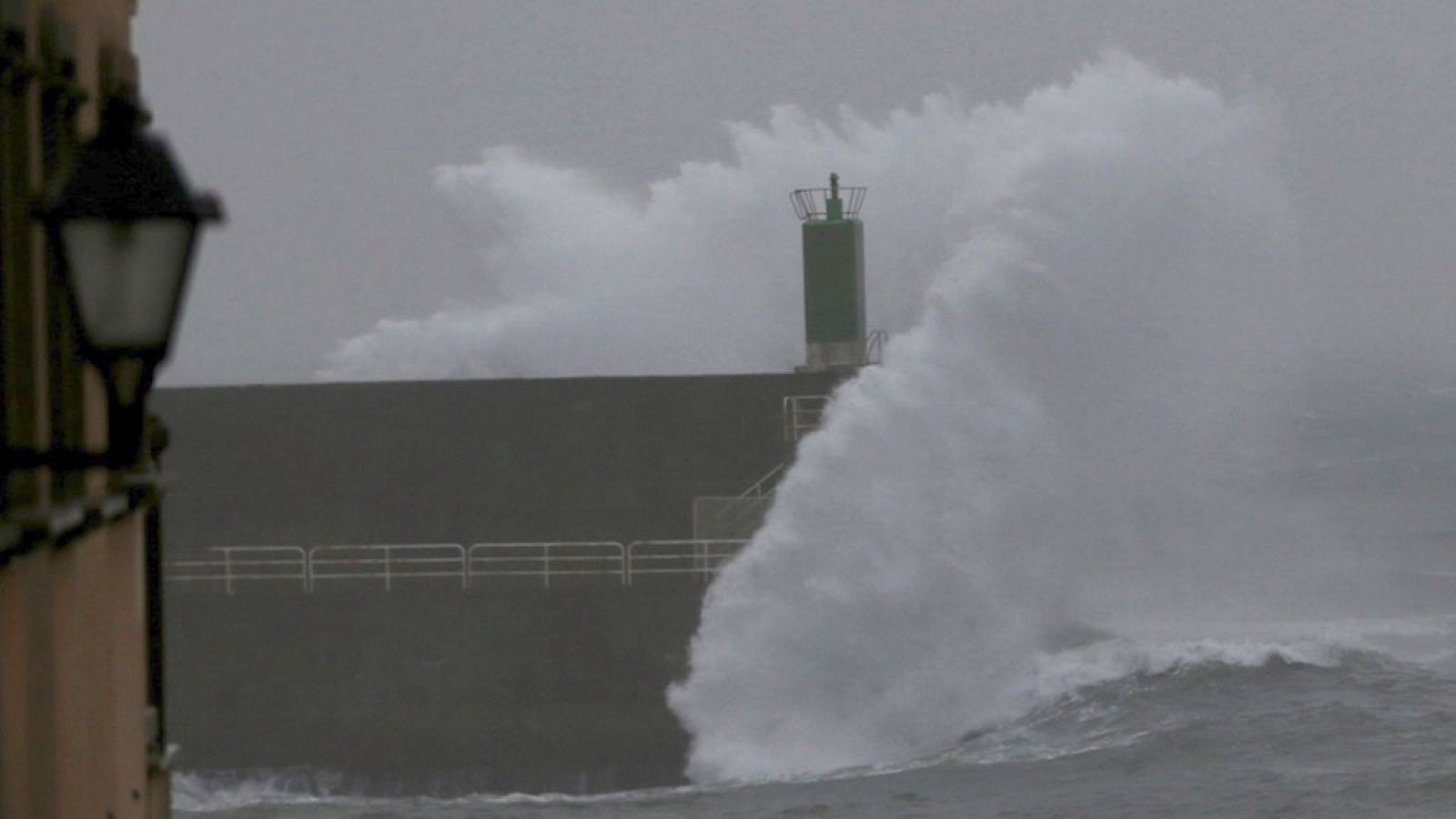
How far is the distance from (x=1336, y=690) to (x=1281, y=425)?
79548mm

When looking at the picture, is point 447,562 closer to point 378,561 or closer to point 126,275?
point 378,561

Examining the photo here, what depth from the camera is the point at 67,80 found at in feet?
16.9

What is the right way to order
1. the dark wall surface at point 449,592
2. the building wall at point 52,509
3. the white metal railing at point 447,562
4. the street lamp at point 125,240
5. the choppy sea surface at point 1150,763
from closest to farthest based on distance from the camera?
the street lamp at point 125,240 < the building wall at point 52,509 < the choppy sea surface at point 1150,763 < the dark wall surface at point 449,592 < the white metal railing at point 447,562

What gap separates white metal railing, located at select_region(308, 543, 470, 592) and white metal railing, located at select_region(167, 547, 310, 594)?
16 centimetres

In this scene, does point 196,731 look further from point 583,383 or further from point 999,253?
point 999,253

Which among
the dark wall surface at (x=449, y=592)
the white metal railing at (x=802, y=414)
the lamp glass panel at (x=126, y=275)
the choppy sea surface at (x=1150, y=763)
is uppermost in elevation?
the lamp glass panel at (x=126, y=275)

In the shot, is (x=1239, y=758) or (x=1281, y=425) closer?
(x=1239, y=758)

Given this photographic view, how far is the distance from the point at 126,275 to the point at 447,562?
17029 mm

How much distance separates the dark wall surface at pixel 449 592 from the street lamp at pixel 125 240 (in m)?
14.5

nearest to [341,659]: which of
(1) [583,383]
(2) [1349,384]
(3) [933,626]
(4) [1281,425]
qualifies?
(1) [583,383]

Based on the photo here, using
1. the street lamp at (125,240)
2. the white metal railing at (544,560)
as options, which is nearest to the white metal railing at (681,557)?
the white metal railing at (544,560)

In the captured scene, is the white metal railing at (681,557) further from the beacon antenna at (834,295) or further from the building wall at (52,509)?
the building wall at (52,509)

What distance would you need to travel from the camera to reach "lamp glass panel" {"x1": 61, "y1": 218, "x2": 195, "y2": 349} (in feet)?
11.8

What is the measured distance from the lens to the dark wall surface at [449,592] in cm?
1878
